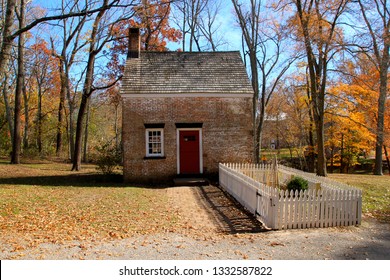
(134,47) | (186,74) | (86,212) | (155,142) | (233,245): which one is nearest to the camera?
(233,245)

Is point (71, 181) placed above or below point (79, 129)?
below

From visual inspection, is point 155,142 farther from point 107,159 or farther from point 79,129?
point 79,129

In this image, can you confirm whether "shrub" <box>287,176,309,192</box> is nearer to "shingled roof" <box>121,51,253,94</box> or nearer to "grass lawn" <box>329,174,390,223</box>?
"grass lawn" <box>329,174,390,223</box>

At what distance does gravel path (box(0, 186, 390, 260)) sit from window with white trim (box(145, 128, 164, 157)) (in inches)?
301

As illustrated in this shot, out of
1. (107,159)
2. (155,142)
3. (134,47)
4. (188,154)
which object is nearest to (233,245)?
(188,154)

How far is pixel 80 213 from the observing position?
8992 mm

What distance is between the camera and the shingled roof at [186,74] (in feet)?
53.6

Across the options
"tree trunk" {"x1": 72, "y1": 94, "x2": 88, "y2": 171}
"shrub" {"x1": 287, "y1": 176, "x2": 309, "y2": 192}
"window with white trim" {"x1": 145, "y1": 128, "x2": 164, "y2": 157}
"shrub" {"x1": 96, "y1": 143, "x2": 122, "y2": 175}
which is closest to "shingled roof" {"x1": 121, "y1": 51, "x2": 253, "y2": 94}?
"window with white trim" {"x1": 145, "y1": 128, "x2": 164, "y2": 157}

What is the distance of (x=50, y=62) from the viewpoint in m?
30.3

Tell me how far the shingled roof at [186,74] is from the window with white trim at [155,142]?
6.62 ft

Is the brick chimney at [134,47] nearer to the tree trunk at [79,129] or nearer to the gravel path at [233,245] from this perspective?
the tree trunk at [79,129]

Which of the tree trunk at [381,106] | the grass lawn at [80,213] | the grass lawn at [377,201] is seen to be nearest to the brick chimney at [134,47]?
the grass lawn at [80,213]

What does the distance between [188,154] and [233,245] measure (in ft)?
32.7
